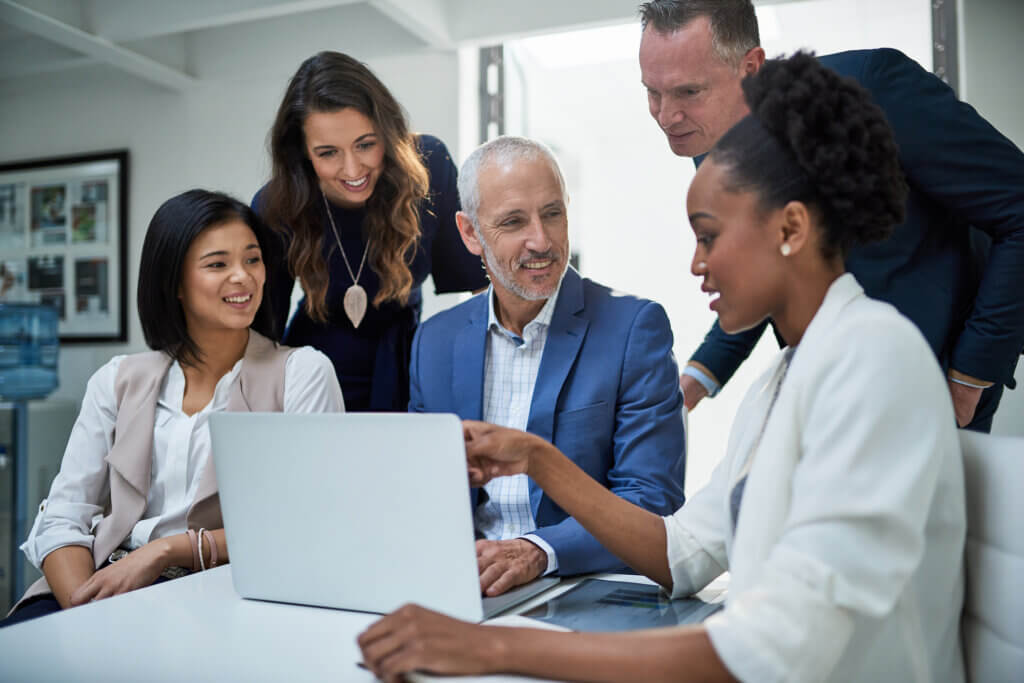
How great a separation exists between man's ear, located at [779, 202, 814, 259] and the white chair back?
281 millimetres

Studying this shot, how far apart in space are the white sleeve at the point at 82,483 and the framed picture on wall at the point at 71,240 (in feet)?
9.56

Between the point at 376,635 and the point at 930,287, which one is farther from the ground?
the point at 930,287

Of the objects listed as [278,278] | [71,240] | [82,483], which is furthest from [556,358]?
[71,240]

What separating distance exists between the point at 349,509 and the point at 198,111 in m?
3.90

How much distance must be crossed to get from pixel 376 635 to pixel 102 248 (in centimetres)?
433

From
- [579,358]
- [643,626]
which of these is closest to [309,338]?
[579,358]

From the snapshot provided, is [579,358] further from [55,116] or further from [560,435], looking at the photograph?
[55,116]

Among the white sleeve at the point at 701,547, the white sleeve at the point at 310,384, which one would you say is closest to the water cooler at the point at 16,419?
the white sleeve at the point at 310,384

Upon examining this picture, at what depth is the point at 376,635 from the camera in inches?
32.2

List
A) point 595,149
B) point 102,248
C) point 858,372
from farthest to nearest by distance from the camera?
point 595,149
point 102,248
point 858,372

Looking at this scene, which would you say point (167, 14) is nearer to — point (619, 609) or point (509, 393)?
point (509, 393)

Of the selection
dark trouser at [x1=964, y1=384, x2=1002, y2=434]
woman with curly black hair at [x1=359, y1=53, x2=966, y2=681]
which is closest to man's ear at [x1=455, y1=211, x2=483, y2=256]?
woman with curly black hair at [x1=359, y1=53, x2=966, y2=681]

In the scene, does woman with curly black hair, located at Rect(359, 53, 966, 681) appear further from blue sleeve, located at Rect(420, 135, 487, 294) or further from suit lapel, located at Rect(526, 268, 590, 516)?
blue sleeve, located at Rect(420, 135, 487, 294)

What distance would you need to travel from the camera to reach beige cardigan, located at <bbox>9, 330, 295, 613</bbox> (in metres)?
1.69
